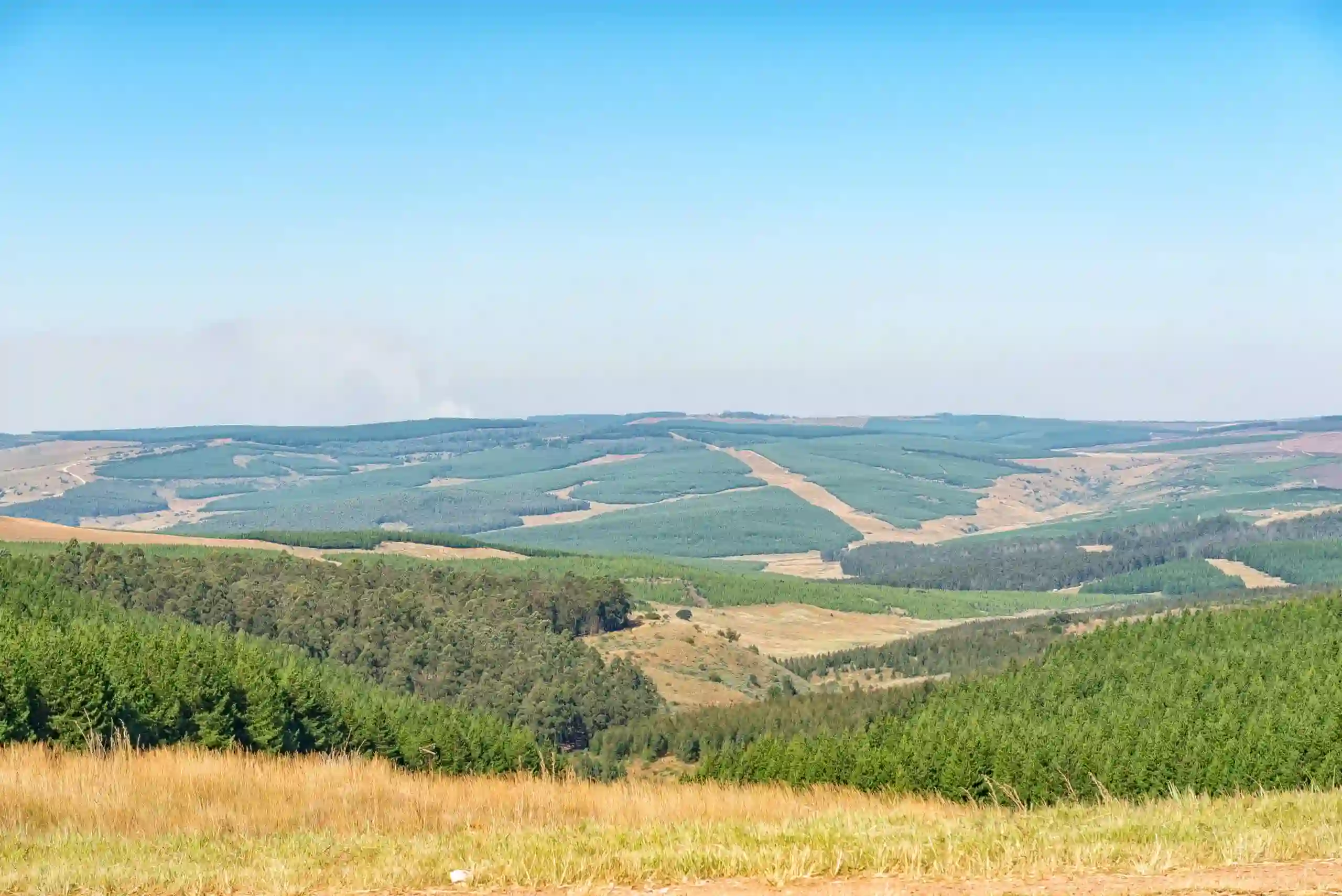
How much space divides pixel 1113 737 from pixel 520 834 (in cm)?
4550

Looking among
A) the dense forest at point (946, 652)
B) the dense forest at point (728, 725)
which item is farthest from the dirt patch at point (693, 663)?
the dense forest at point (728, 725)

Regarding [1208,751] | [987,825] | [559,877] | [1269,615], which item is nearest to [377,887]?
[559,877]

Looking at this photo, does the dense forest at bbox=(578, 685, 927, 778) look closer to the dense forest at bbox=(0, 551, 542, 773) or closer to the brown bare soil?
the brown bare soil

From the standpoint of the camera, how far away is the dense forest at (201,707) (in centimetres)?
4206

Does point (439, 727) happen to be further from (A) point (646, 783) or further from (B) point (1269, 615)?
(B) point (1269, 615)

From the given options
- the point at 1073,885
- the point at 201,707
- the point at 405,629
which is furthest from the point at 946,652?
the point at 1073,885

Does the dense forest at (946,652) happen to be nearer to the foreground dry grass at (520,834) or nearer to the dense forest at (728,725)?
the dense forest at (728,725)

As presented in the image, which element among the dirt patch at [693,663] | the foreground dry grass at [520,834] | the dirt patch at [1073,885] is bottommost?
the dirt patch at [693,663]

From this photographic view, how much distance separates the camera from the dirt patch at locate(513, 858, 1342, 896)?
1477 cm

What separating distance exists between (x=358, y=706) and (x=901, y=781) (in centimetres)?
3642

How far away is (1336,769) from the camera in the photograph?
46.5 meters

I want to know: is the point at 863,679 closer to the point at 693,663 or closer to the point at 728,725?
the point at 693,663

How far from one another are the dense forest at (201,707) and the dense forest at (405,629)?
4741 centimetres

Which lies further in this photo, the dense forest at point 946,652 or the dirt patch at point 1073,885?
the dense forest at point 946,652
